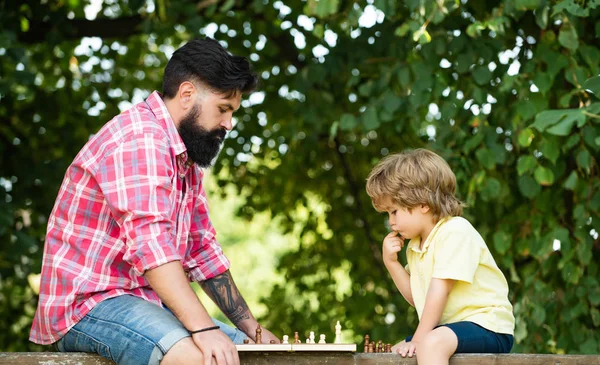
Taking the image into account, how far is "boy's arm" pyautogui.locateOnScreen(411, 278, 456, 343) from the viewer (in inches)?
107

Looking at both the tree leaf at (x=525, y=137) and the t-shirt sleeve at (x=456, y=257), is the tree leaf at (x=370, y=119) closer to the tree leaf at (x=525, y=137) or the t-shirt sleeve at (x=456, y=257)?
the tree leaf at (x=525, y=137)

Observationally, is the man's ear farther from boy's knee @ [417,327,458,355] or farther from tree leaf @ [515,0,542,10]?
tree leaf @ [515,0,542,10]

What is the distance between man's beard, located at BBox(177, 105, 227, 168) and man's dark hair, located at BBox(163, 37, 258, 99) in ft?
0.34

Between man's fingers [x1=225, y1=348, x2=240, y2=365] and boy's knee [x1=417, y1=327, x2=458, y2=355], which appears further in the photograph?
boy's knee [x1=417, y1=327, x2=458, y2=355]

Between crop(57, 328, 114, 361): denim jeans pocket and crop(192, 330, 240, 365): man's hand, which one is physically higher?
crop(192, 330, 240, 365): man's hand

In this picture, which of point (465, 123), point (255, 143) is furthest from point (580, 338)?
point (255, 143)

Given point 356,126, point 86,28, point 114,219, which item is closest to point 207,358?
point 114,219

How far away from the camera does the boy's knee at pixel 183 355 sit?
2387 mm

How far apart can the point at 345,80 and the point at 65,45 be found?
2.16 m

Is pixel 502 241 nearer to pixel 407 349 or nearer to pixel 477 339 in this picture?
pixel 477 339

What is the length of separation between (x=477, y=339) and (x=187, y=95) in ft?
3.90

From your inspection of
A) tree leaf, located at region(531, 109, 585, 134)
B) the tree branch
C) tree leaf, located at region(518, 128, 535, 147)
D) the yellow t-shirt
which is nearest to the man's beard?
the yellow t-shirt

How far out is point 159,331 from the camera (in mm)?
2443

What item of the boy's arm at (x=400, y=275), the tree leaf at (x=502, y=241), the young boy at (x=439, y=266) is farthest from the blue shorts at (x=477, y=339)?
the tree leaf at (x=502, y=241)
